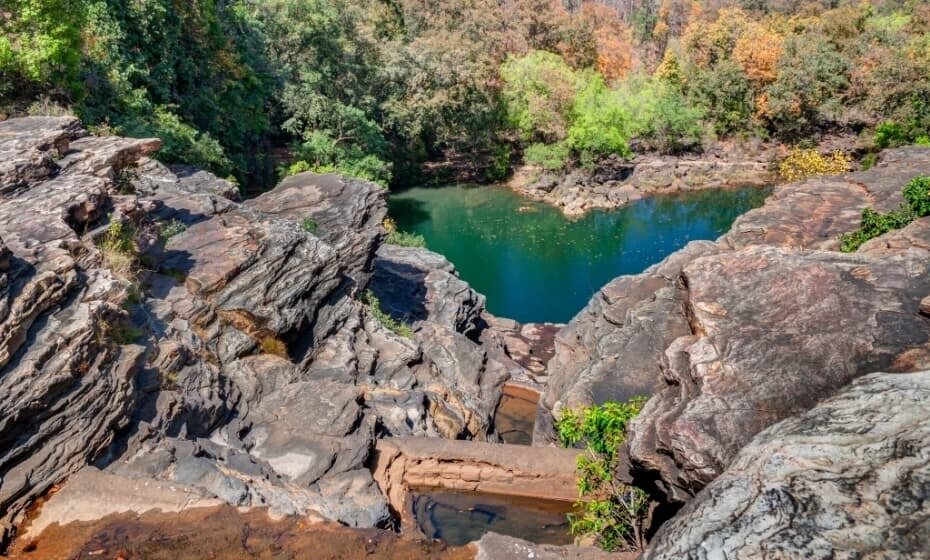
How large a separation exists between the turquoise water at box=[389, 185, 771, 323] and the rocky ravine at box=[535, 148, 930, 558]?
46.9ft

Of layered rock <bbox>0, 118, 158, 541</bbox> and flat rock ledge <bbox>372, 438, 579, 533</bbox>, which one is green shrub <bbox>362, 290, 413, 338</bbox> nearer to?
flat rock ledge <bbox>372, 438, 579, 533</bbox>

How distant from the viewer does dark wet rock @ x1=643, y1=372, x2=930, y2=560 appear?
5.47 metres

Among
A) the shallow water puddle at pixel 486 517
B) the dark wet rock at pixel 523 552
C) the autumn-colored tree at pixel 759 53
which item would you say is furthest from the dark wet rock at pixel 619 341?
the autumn-colored tree at pixel 759 53

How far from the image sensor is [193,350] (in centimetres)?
1196

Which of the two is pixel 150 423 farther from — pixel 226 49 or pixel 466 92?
pixel 466 92

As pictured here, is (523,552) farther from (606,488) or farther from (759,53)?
(759,53)

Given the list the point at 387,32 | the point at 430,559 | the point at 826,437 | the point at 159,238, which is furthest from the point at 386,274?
the point at 387,32

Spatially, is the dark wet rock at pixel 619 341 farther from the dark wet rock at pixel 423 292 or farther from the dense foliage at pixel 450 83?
the dense foliage at pixel 450 83

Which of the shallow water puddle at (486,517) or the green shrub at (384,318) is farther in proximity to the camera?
the green shrub at (384,318)

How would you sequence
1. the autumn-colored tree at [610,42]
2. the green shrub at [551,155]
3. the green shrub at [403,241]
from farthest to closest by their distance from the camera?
the autumn-colored tree at [610,42], the green shrub at [551,155], the green shrub at [403,241]

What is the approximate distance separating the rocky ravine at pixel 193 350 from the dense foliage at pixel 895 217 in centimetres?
1072

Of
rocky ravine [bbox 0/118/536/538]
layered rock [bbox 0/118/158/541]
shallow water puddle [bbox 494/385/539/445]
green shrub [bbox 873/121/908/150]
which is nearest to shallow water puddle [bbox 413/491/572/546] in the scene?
rocky ravine [bbox 0/118/536/538]

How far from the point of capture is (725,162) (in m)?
48.4

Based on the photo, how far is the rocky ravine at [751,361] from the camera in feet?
21.8
